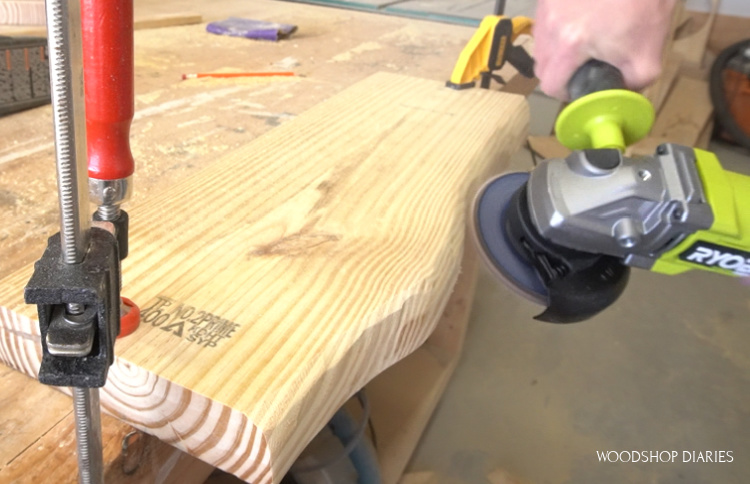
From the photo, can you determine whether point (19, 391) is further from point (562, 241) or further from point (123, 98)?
point (562, 241)

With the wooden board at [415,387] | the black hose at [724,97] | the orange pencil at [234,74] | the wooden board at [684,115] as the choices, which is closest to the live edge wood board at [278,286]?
the orange pencil at [234,74]

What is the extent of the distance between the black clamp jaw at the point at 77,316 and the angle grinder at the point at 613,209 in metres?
0.43

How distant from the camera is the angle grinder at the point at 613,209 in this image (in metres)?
0.57

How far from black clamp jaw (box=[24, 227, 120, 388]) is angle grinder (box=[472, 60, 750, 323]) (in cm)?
43

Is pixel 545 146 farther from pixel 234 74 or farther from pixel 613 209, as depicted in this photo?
pixel 613 209

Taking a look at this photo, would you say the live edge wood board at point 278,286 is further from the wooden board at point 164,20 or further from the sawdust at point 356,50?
the wooden board at point 164,20

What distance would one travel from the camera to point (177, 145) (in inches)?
32.5

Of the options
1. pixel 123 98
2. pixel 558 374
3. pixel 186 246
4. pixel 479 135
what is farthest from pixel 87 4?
pixel 558 374

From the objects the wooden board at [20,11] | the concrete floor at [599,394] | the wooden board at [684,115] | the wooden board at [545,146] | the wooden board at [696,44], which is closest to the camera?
the wooden board at [20,11]

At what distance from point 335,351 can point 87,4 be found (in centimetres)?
27

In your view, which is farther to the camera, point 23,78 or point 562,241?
point 23,78

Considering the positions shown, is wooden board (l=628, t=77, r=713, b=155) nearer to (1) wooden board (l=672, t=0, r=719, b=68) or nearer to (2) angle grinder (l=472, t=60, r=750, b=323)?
(1) wooden board (l=672, t=0, r=719, b=68)

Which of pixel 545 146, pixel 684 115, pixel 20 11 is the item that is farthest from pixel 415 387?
pixel 684 115

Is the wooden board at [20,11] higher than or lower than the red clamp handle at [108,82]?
lower
